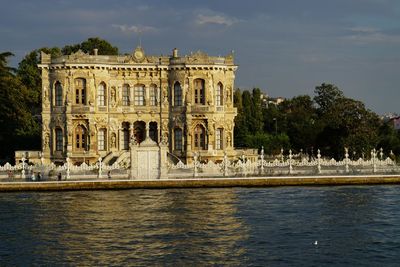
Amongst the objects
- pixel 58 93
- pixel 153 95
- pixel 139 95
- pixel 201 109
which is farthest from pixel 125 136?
pixel 201 109

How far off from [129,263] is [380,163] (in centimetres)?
3046

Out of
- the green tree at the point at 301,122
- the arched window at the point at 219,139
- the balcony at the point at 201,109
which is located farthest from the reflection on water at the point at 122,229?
the green tree at the point at 301,122

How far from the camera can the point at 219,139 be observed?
5712 centimetres

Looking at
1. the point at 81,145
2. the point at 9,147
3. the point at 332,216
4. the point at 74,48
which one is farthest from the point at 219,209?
the point at 74,48

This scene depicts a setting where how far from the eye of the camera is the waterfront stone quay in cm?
4372

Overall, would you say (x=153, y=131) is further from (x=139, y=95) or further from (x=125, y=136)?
(x=139, y=95)

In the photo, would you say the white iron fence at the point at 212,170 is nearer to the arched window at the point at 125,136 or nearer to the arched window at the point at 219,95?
the arched window at the point at 125,136

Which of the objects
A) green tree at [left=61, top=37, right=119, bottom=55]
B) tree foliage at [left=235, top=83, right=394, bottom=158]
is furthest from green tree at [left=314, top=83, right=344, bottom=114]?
green tree at [left=61, top=37, right=119, bottom=55]

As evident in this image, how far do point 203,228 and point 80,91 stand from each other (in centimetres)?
2911

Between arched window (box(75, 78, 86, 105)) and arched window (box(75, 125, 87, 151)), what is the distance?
1997mm

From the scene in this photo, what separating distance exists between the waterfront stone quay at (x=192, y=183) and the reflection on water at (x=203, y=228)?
8.15 feet

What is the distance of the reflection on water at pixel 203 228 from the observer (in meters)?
24.2

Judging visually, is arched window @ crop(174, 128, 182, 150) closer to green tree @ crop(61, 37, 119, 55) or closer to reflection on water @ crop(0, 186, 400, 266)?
reflection on water @ crop(0, 186, 400, 266)

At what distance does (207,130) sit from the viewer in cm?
5638
